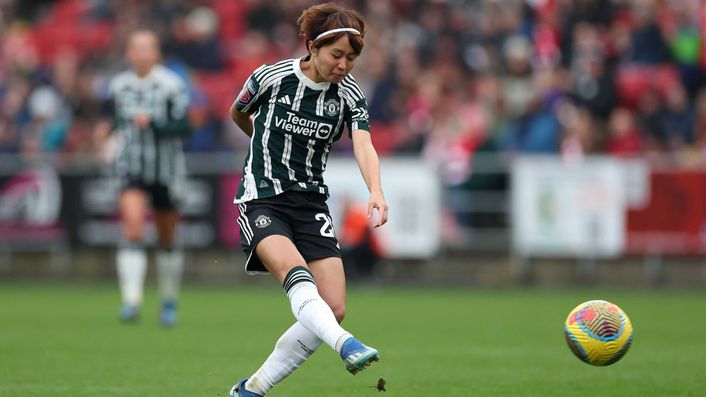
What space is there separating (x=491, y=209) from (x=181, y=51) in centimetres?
763

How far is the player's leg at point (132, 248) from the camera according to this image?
12.8m

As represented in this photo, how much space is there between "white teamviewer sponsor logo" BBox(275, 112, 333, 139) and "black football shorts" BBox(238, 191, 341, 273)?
1.14ft

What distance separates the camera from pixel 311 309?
6.44 meters

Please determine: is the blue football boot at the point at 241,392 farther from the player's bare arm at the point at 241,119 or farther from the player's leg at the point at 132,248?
the player's leg at the point at 132,248

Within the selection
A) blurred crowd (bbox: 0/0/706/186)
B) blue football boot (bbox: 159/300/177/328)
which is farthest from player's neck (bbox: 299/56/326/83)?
blurred crowd (bbox: 0/0/706/186)

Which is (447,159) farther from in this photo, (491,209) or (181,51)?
(181,51)

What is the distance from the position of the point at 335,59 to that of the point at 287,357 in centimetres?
168

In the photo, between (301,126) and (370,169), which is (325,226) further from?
(301,126)

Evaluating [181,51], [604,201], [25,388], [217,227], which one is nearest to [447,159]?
[604,201]

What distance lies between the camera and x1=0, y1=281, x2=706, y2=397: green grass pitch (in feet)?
26.1

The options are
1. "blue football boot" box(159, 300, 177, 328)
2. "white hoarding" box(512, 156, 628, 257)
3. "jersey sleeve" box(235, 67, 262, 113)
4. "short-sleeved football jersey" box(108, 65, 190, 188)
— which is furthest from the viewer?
"white hoarding" box(512, 156, 628, 257)

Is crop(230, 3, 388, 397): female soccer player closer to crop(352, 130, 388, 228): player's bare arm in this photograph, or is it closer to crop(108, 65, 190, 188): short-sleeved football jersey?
crop(352, 130, 388, 228): player's bare arm

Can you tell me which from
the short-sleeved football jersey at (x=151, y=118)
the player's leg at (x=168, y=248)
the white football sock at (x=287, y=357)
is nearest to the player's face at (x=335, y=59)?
the white football sock at (x=287, y=357)

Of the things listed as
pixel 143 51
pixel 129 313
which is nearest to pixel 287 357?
pixel 129 313
